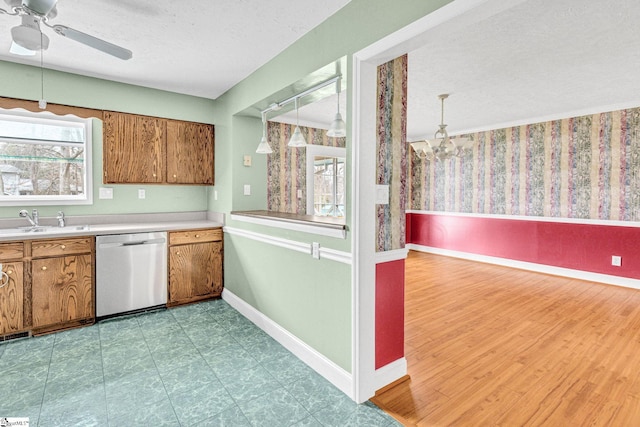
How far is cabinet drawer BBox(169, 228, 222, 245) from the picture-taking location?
3.47 meters

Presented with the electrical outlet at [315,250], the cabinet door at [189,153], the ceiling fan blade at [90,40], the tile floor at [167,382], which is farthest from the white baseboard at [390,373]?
the cabinet door at [189,153]

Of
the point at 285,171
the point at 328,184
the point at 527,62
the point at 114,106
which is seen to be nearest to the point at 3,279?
the point at 114,106

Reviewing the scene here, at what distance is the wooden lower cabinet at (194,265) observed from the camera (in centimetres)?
348

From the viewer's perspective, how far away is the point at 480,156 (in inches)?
227

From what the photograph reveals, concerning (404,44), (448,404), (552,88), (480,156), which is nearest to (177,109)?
(404,44)

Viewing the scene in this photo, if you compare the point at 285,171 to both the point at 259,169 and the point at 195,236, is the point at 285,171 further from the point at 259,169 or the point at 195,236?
the point at 195,236

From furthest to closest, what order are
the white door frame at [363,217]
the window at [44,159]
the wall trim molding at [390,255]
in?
the window at [44,159] < the wall trim molding at [390,255] < the white door frame at [363,217]

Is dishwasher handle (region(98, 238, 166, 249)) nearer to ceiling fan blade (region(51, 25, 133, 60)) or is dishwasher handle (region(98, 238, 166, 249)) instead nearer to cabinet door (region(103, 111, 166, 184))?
cabinet door (region(103, 111, 166, 184))

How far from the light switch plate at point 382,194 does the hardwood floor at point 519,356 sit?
1.21m

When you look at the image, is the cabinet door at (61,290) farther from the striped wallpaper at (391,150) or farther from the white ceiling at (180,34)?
the striped wallpaper at (391,150)

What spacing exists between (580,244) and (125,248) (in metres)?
5.87

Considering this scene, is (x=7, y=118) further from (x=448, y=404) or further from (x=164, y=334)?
(x=448, y=404)

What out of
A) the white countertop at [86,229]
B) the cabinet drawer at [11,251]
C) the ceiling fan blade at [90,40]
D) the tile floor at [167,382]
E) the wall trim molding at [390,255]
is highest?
the ceiling fan blade at [90,40]

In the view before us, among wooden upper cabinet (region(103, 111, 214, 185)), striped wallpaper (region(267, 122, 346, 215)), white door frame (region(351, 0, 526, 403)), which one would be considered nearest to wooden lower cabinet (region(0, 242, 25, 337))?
wooden upper cabinet (region(103, 111, 214, 185))
